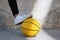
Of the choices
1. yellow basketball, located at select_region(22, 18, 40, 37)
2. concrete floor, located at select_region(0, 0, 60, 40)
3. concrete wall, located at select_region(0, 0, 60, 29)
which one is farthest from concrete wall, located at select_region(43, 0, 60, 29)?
yellow basketball, located at select_region(22, 18, 40, 37)

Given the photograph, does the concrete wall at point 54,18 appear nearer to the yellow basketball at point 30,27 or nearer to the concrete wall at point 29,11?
the concrete wall at point 29,11

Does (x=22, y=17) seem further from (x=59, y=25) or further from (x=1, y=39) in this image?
(x=59, y=25)

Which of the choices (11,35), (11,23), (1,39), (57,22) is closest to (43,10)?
(57,22)

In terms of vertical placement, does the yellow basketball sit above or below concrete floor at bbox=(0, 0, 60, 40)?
above

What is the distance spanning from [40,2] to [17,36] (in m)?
0.86

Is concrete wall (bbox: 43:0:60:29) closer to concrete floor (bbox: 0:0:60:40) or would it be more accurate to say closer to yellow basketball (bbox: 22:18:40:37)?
concrete floor (bbox: 0:0:60:40)

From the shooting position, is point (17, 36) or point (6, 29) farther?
point (6, 29)

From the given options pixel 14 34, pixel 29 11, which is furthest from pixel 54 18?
pixel 14 34

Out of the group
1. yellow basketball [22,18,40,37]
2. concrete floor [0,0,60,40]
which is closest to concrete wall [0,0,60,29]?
concrete floor [0,0,60,40]

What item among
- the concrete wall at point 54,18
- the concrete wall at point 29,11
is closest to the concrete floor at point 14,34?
the concrete wall at point 29,11

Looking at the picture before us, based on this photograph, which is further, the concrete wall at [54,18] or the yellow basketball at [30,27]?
the concrete wall at [54,18]

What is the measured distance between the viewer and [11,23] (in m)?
3.29

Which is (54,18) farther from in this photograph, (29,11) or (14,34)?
(14,34)

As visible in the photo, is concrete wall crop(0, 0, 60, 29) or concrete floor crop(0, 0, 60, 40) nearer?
A: concrete floor crop(0, 0, 60, 40)
